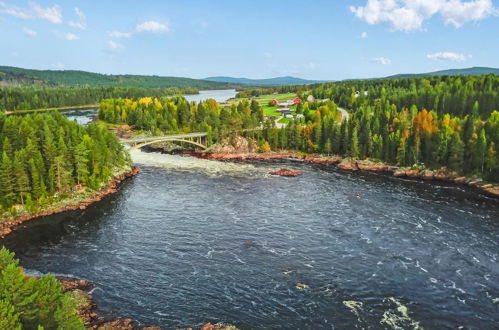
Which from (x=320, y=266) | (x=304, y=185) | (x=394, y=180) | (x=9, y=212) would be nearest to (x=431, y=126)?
(x=394, y=180)

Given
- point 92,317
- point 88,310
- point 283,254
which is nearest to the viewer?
point 92,317

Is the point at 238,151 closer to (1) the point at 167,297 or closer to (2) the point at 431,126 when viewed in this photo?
(2) the point at 431,126

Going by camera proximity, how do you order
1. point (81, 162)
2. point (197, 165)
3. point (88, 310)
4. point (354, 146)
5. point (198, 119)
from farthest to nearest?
point (198, 119) < point (354, 146) < point (197, 165) < point (81, 162) < point (88, 310)

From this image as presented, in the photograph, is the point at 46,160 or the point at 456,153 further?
the point at 456,153

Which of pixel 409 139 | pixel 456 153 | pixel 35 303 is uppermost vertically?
pixel 409 139

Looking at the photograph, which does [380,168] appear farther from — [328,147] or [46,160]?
[46,160]

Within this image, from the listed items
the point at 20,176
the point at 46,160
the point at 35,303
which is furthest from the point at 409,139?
the point at 35,303
